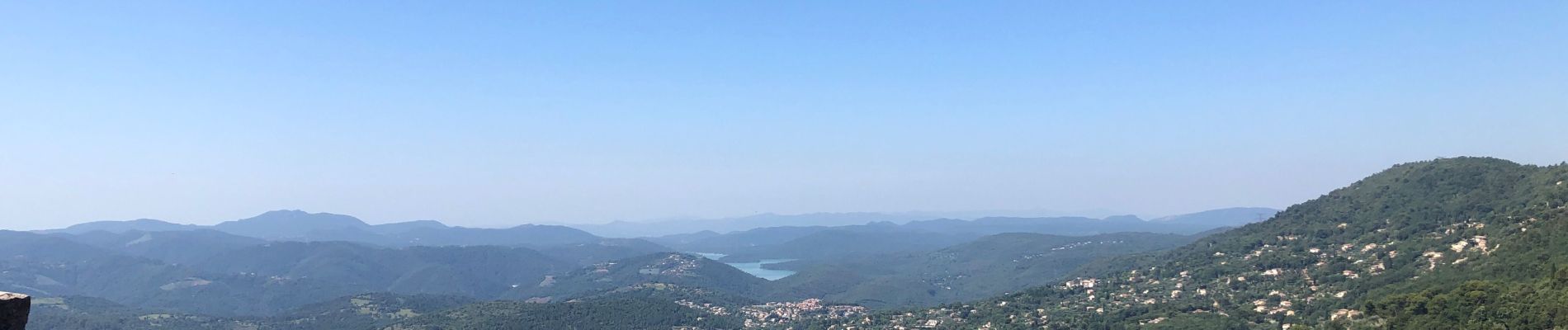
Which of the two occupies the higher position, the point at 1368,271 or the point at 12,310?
the point at 12,310

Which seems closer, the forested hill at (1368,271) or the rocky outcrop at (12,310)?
the rocky outcrop at (12,310)

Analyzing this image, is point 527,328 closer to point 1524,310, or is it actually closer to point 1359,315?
point 1359,315

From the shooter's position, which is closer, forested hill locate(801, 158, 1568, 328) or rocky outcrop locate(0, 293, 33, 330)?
rocky outcrop locate(0, 293, 33, 330)

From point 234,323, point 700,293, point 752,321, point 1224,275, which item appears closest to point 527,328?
point 752,321
